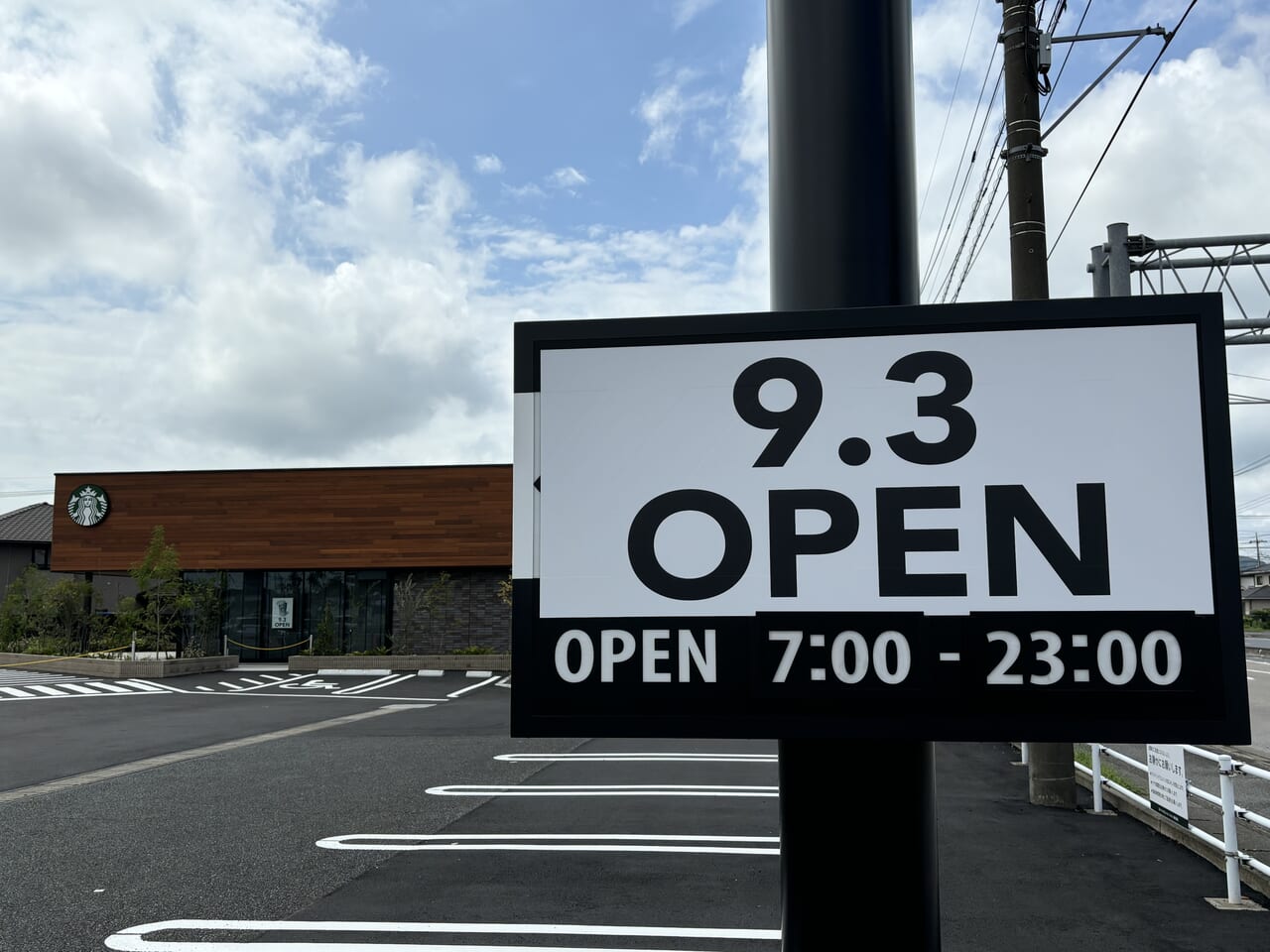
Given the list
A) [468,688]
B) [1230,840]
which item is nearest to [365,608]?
[468,688]

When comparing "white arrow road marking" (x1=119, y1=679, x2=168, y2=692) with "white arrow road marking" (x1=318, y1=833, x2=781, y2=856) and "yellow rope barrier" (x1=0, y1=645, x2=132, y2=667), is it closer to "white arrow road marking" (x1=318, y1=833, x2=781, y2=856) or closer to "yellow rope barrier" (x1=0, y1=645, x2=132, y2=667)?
"yellow rope barrier" (x1=0, y1=645, x2=132, y2=667)

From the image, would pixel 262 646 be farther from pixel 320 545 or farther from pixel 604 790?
pixel 604 790

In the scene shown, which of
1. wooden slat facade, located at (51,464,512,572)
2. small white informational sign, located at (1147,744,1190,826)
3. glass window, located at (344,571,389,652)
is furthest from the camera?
glass window, located at (344,571,389,652)

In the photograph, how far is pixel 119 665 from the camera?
27.5 m

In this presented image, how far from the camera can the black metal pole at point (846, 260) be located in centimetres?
214

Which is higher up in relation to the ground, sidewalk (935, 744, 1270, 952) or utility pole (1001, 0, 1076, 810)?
utility pole (1001, 0, 1076, 810)

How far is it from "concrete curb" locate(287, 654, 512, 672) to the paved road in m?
15.7

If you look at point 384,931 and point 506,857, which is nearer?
point 384,931

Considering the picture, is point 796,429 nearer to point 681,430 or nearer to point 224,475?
point 681,430

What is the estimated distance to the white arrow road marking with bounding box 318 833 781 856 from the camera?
8.12 metres

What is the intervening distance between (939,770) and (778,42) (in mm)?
11273

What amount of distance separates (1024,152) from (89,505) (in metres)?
32.8

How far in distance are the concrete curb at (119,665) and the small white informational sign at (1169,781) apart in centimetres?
2647

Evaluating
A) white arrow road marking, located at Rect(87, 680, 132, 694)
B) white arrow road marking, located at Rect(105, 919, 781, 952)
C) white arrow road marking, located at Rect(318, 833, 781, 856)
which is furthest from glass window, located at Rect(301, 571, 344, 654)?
white arrow road marking, located at Rect(105, 919, 781, 952)
